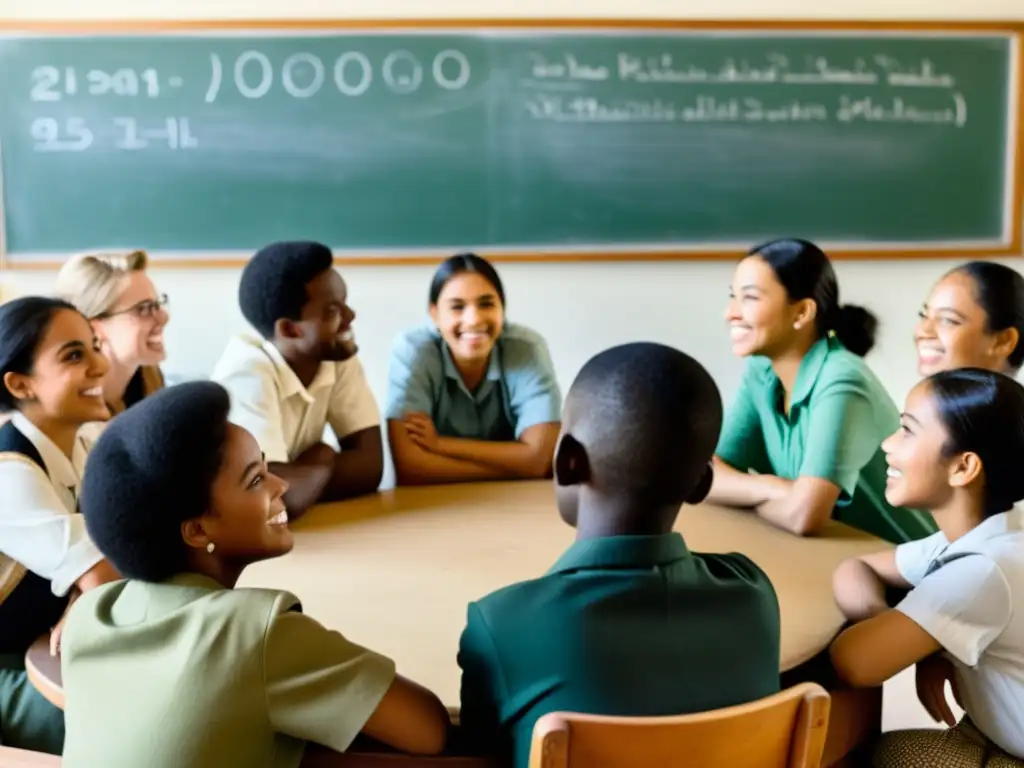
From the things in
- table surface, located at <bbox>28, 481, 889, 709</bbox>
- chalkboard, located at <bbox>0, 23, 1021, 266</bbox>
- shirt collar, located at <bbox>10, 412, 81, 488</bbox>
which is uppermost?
chalkboard, located at <bbox>0, 23, 1021, 266</bbox>

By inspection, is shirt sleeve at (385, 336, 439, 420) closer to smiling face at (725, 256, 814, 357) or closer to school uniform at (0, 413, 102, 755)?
smiling face at (725, 256, 814, 357)

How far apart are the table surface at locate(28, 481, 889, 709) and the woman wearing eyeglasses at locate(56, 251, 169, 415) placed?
2.10 ft

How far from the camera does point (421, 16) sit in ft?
10.8

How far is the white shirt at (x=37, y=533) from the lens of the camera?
4.72ft

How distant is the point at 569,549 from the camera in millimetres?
1117

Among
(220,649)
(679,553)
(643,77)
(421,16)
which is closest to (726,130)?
(643,77)

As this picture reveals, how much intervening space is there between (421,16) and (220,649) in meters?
2.76

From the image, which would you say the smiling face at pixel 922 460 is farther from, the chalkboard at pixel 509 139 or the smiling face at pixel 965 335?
the chalkboard at pixel 509 139

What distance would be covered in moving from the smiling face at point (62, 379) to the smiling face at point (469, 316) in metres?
1.00

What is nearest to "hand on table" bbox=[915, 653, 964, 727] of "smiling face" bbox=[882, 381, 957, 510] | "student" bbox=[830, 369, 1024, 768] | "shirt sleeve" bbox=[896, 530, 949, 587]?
"student" bbox=[830, 369, 1024, 768]

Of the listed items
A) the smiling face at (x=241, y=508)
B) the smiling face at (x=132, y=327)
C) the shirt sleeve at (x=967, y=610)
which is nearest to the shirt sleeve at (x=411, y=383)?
the smiling face at (x=132, y=327)

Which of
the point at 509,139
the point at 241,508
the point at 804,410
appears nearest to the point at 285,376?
the point at 241,508

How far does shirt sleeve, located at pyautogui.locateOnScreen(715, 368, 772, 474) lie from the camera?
7.45 ft

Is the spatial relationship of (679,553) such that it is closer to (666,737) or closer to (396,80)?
(666,737)
